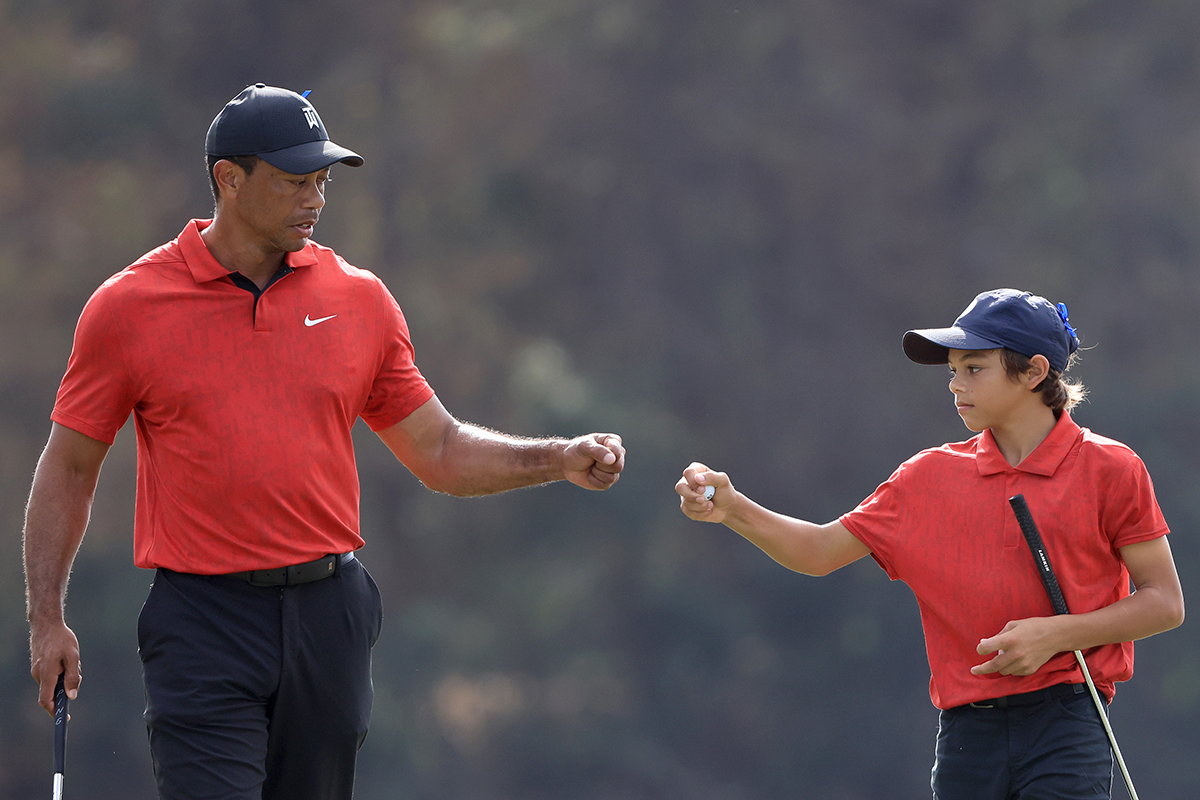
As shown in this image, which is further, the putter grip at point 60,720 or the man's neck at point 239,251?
the man's neck at point 239,251

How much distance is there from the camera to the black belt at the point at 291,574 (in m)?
2.83

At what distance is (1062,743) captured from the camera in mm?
2824

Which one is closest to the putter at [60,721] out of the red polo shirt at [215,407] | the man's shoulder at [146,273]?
the red polo shirt at [215,407]

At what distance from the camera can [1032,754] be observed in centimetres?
283

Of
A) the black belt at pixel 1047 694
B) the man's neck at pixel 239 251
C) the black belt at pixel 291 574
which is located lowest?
the black belt at pixel 1047 694

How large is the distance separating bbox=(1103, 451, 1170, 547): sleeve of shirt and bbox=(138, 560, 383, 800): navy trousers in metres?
1.47

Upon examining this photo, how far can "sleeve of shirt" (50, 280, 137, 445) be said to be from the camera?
2.83 meters

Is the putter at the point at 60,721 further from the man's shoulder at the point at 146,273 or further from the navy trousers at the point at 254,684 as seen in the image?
the man's shoulder at the point at 146,273

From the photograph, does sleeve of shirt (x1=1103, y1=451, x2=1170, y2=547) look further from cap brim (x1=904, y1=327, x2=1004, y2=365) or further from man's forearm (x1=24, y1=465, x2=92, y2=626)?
man's forearm (x1=24, y1=465, x2=92, y2=626)

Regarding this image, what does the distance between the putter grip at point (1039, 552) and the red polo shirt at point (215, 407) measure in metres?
1.31

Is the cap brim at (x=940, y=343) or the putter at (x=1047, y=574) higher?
the cap brim at (x=940, y=343)

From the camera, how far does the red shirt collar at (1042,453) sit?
297 cm

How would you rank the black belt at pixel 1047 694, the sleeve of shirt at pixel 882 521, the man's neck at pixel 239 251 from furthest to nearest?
1. the sleeve of shirt at pixel 882 521
2. the man's neck at pixel 239 251
3. the black belt at pixel 1047 694

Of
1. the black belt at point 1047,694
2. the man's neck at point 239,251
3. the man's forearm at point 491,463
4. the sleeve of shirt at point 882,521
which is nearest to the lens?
the black belt at point 1047,694
